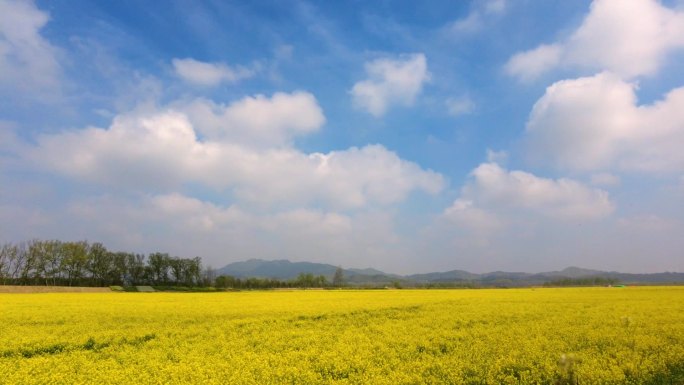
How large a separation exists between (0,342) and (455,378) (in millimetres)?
17602

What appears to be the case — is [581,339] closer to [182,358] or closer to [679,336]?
[679,336]

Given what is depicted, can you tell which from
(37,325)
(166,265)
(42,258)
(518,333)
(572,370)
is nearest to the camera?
(572,370)

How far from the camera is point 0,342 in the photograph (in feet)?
52.5

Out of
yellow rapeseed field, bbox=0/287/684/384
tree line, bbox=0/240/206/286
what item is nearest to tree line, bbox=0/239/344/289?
tree line, bbox=0/240/206/286

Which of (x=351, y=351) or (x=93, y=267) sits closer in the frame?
(x=351, y=351)

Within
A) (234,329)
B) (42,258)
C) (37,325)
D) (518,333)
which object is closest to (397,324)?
(518,333)

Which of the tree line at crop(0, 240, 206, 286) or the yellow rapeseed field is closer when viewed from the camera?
the yellow rapeseed field

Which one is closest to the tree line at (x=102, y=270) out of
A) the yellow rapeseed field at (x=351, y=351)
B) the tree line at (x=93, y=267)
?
the tree line at (x=93, y=267)

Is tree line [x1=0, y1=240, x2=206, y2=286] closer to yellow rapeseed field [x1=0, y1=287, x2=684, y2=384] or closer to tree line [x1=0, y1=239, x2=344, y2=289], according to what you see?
tree line [x1=0, y1=239, x2=344, y2=289]

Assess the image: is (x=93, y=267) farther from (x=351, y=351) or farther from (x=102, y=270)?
(x=351, y=351)

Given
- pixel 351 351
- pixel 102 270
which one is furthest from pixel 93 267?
pixel 351 351

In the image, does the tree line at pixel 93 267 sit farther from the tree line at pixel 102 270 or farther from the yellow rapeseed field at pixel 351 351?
the yellow rapeseed field at pixel 351 351

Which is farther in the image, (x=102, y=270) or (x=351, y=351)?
(x=102, y=270)

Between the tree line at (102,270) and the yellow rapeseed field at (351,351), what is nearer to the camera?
the yellow rapeseed field at (351,351)
